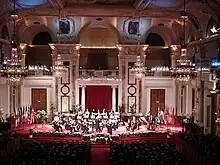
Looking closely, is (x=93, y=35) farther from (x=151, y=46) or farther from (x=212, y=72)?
(x=212, y=72)

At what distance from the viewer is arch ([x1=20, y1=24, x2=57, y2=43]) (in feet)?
113

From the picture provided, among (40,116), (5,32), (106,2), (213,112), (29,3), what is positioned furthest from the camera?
(5,32)

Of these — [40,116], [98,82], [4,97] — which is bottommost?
[40,116]

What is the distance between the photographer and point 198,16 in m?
28.5

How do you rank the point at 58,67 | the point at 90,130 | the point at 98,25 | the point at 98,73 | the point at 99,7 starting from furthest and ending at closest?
the point at 98,25 → the point at 98,73 → the point at 58,67 → the point at 90,130 → the point at 99,7

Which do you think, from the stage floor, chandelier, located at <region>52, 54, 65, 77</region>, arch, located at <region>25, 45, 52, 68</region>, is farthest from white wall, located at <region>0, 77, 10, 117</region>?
arch, located at <region>25, 45, 52, 68</region>

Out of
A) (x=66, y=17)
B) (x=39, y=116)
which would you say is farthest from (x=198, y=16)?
(x=39, y=116)

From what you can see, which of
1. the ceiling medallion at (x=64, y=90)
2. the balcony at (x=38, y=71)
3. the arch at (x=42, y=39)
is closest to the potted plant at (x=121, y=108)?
the ceiling medallion at (x=64, y=90)

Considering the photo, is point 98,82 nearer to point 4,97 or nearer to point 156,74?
point 156,74

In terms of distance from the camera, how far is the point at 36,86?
34.6 m

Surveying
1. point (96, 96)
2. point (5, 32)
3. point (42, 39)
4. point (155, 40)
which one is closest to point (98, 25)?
point (42, 39)

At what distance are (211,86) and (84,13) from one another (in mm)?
10750

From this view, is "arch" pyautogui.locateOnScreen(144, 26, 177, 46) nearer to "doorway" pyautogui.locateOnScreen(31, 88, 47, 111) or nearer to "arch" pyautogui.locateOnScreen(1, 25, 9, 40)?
"doorway" pyautogui.locateOnScreen(31, 88, 47, 111)

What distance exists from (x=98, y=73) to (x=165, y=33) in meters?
7.11
